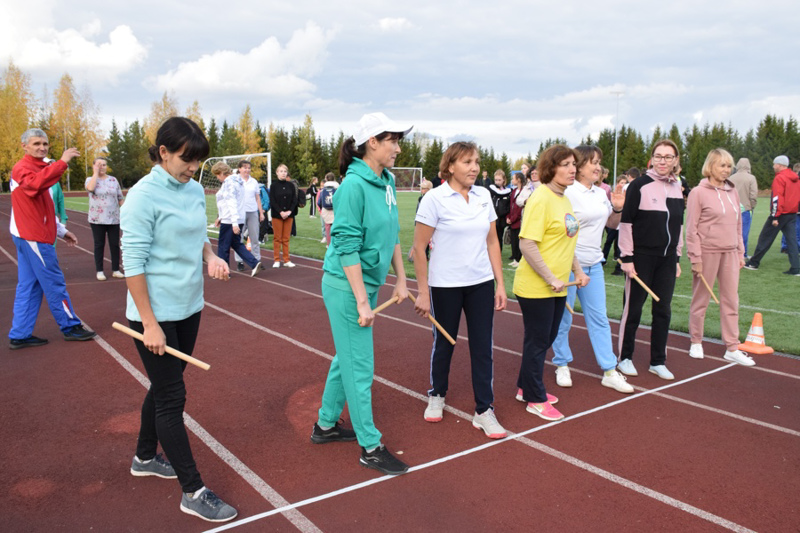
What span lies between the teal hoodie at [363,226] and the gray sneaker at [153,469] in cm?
147

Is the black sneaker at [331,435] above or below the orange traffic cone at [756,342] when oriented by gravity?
below

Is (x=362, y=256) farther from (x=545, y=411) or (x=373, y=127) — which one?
(x=545, y=411)

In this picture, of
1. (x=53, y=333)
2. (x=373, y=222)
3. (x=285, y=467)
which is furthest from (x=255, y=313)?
(x=373, y=222)

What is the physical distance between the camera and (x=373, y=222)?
3.34 meters

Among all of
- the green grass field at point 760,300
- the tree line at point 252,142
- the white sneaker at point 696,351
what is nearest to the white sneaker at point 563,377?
the white sneaker at point 696,351

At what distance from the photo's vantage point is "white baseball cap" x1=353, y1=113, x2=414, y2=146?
3344 millimetres

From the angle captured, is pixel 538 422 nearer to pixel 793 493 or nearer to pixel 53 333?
pixel 793 493

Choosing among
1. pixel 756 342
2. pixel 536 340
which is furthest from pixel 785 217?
pixel 536 340

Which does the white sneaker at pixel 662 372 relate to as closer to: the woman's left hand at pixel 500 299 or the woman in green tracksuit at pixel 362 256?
the woman's left hand at pixel 500 299

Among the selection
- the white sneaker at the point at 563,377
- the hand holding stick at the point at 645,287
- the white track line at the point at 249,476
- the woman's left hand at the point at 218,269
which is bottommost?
the white track line at the point at 249,476

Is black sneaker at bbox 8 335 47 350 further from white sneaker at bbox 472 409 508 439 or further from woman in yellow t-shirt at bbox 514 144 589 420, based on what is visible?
woman in yellow t-shirt at bbox 514 144 589 420

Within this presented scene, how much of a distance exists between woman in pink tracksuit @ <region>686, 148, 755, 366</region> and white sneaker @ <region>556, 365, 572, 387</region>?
1665 mm

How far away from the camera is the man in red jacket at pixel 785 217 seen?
1116cm

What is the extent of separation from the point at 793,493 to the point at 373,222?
2.83 meters
